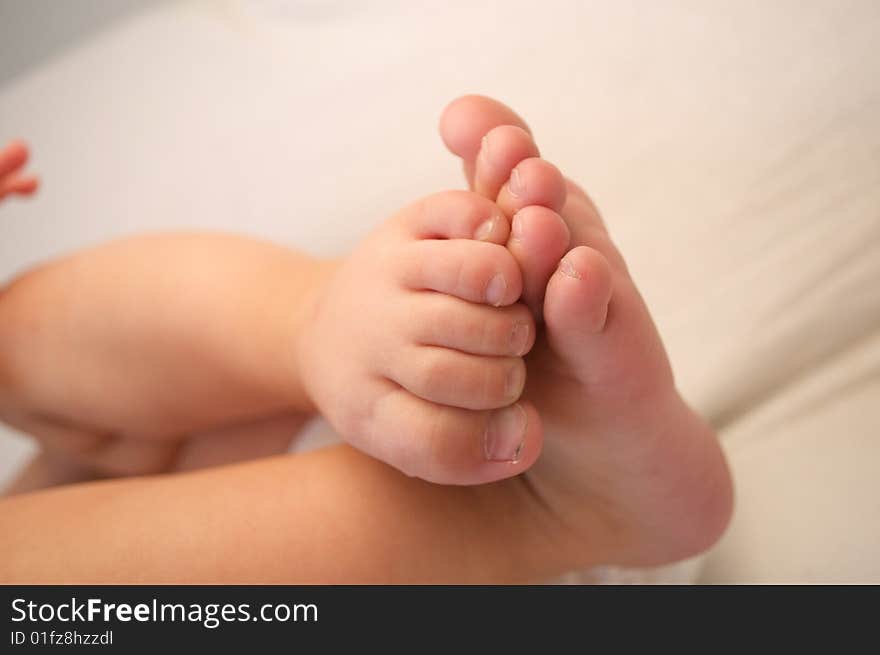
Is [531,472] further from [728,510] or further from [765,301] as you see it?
[765,301]

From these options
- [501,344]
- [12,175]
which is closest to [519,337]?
[501,344]

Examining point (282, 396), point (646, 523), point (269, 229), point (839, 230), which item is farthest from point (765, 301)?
point (269, 229)

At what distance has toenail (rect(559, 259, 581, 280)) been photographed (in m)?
0.38

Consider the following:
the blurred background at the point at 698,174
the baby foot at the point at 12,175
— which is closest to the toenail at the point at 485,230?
the blurred background at the point at 698,174

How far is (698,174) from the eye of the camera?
2.13ft

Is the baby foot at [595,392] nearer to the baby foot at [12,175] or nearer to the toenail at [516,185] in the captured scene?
the toenail at [516,185]

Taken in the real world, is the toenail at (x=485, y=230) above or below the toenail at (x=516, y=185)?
below

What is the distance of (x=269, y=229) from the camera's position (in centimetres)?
82

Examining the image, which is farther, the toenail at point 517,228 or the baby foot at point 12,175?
the baby foot at point 12,175

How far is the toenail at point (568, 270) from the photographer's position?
0.38 meters

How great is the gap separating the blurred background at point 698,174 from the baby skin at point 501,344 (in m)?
0.11

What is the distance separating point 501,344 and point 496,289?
3 cm

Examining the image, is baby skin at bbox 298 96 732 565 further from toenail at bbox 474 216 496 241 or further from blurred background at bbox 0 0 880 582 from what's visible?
blurred background at bbox 0 0 880 582

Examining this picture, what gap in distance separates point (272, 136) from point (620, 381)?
0.55 meters
